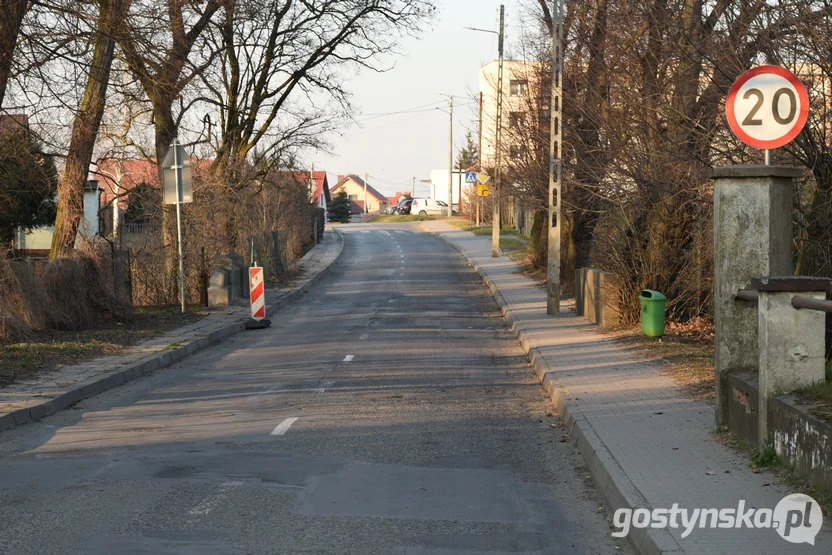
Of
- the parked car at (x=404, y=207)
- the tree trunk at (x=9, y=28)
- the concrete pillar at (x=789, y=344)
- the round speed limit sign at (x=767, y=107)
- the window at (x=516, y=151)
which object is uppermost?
the tree trunk at (x=9, y=28)

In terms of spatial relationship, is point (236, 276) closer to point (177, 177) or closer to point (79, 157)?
point (177, 177)

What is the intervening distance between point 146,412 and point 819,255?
8129 mm

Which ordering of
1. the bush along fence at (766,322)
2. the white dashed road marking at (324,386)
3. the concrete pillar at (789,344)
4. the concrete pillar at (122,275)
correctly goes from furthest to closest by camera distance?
the concrete pillar at (122,275), the white dashed road marking at (324,386), the concrete pillar at (789,344), the bush along fence at (766,322)

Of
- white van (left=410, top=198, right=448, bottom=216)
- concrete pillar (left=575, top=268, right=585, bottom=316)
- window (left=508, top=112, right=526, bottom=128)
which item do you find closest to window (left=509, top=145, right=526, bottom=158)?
window (left=508, top=112, right=526, bottom=128)

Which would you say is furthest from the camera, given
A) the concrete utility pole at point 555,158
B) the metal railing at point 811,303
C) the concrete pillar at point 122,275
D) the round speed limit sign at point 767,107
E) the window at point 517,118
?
the window at point 517,118

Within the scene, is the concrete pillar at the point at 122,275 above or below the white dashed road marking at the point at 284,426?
above

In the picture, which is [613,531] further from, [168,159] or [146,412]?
[168,159]

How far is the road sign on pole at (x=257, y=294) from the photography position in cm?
2070

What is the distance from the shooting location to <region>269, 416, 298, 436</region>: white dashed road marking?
9811 mm

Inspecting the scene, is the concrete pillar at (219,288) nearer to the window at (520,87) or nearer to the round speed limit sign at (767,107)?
the window at (520,87)

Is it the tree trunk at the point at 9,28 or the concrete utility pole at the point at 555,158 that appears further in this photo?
the concrete utility pole at the point at 555,158

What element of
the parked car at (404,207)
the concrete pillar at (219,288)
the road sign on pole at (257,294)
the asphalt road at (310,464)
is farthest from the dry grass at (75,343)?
the parked car at (404,207)

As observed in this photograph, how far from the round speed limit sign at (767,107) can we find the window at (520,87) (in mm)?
18024

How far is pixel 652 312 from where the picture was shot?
1614 cm
